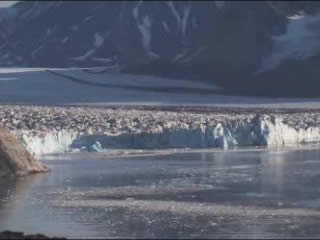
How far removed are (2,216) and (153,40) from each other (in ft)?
170

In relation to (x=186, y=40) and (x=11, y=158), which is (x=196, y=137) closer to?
(x=11, y=158)

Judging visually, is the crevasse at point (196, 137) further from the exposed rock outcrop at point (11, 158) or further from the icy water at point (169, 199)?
the exposed rock outcrop at point (11, 158)

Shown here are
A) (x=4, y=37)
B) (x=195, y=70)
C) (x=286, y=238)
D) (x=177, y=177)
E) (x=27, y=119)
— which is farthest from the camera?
(x=4, y=37)

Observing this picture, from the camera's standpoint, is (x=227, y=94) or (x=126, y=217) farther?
(x=227, y=94)

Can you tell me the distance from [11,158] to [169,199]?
11.9ft

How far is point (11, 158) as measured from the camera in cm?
1712

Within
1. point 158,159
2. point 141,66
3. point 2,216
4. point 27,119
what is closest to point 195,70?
point 141,66

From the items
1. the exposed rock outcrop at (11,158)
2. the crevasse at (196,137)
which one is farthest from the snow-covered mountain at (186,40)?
the exposed rock outcrop at (11,158)

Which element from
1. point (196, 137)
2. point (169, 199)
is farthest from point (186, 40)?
point (169, 199)

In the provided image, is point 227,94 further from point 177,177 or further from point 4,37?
point 4,37

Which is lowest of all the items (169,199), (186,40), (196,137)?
(169,199)

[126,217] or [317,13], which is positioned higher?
[317,13]

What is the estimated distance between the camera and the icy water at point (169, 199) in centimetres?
1170

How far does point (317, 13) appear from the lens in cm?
5238
